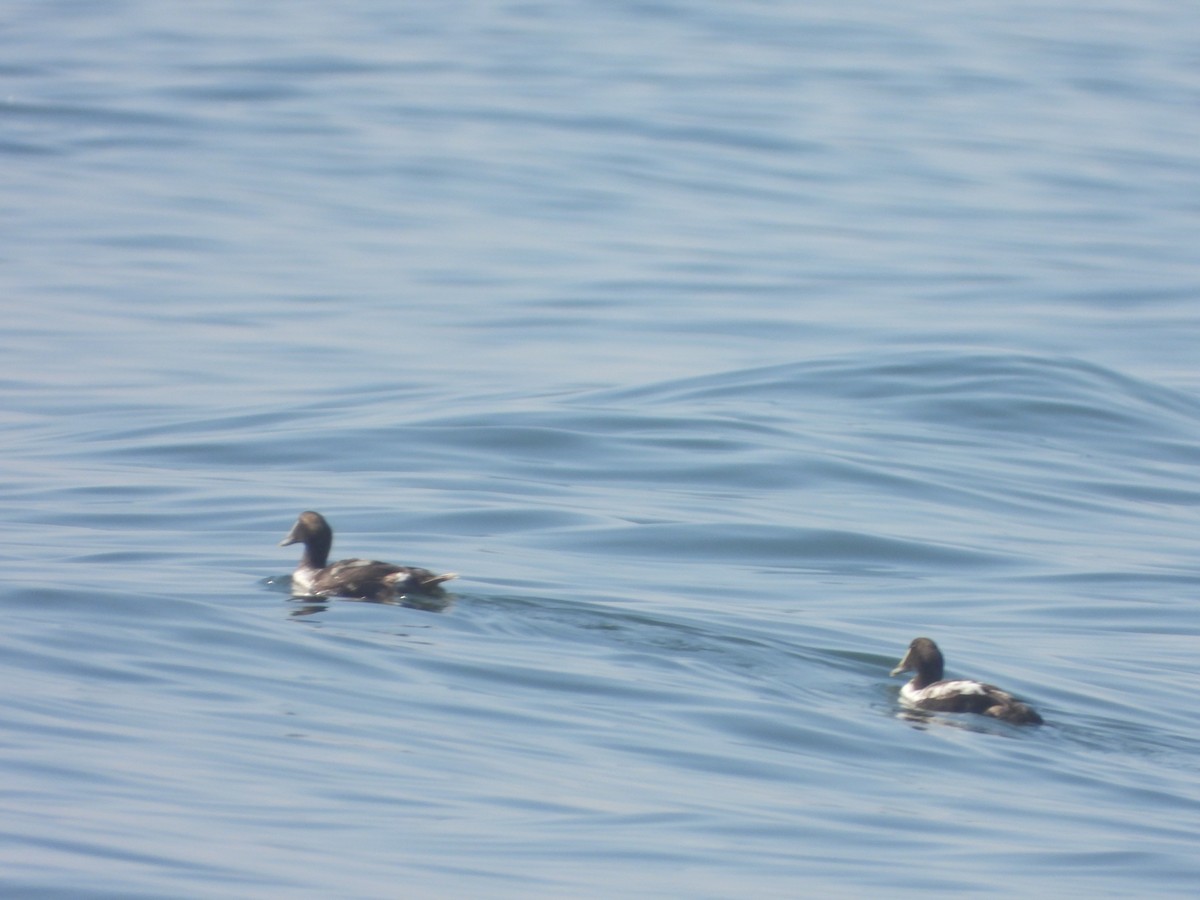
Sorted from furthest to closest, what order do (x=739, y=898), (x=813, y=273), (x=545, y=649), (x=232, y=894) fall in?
(x=813, y=273)
(x=545, y=649)
(x=739, y=898)
(x=232, y=894)

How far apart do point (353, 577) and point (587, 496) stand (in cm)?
493

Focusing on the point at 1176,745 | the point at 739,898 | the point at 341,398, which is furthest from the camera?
the point at 341,398

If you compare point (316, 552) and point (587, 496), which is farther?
point (587, 496)

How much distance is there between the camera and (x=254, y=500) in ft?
54.7

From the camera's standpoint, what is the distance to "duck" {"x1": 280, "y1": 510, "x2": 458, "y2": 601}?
12273mm

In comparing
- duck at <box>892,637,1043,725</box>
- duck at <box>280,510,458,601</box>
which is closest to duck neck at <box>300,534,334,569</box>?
duck at <box>280,510,458,601</box>

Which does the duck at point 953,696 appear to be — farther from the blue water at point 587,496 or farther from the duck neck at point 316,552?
the duck neck at point 316,552

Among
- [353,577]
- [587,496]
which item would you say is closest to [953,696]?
[353,577]

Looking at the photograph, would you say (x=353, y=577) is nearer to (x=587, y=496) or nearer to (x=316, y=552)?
(x=316, y=552)

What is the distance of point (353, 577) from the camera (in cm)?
1253

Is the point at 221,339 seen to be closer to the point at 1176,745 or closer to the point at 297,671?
the point at 297,671

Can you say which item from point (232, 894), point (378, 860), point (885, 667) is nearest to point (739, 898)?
point (378, 860)

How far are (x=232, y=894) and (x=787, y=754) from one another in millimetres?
3647

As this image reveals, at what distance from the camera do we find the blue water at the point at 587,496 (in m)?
8.55
